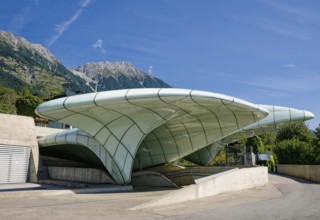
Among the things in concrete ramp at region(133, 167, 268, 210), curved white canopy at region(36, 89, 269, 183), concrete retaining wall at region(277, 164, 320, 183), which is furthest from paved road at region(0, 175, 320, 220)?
concrete retaining wall at region(277, 164, 320, 183)

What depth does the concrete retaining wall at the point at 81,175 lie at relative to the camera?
22.8 meters

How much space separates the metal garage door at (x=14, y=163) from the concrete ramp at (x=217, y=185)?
16.5 m

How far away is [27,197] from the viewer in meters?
15.3

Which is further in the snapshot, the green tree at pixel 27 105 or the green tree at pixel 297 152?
the green tree at pixel 27 105

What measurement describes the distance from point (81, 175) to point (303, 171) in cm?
1926

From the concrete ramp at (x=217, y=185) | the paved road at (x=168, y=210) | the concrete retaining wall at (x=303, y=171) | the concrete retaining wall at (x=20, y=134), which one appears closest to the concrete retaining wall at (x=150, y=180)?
the concrete ramp at (x=217, y=185)

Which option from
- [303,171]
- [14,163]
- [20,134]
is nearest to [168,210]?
[14,163]

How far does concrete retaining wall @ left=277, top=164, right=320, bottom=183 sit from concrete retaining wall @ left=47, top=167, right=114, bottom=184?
16.6 m

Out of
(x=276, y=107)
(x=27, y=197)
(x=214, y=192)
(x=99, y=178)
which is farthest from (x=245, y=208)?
(x=276, y=107)

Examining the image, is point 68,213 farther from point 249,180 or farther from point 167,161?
point 167,161

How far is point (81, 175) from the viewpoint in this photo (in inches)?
965

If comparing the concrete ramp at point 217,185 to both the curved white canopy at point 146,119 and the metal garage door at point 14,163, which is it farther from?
the metal garage door at point 14,163

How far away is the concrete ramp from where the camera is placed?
42.9 feet

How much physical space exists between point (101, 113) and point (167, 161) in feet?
43.2
